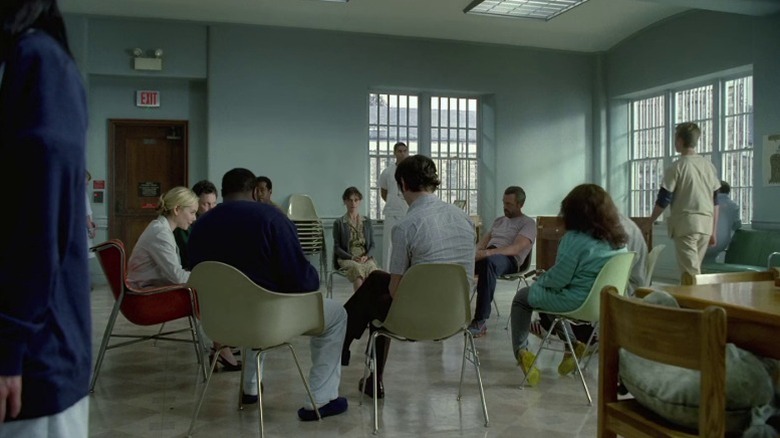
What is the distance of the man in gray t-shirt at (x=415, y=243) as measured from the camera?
10.3 feet

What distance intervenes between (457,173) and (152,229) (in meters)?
6.42

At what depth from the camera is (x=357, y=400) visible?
3389 millimetres

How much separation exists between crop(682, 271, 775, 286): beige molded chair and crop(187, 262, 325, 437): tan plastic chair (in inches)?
61.2

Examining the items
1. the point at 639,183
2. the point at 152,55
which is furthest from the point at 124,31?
the point at 639,183

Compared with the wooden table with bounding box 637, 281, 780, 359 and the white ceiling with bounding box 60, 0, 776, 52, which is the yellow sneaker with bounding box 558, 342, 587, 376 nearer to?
the wooden table with bounding box 637, 281, 780, 359

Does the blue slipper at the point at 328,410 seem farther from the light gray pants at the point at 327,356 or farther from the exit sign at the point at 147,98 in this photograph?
the exit sign at the point at 147,98

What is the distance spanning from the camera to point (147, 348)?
4.64 meters

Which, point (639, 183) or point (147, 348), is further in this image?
point (639, 183)

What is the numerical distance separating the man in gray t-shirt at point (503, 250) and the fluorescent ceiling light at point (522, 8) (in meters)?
3.32

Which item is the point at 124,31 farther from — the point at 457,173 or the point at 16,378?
the point at 16,378

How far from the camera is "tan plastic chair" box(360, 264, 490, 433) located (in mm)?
2867

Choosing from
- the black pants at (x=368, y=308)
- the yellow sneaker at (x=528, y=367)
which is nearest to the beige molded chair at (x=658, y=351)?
the black pants at (x=368, y=308)

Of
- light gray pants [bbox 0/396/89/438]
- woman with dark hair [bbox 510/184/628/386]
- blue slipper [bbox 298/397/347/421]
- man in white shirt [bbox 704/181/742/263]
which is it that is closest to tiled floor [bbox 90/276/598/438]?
blue slipper [bbox 298/397/347/421]

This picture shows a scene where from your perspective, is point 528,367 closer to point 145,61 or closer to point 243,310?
point 243,310
